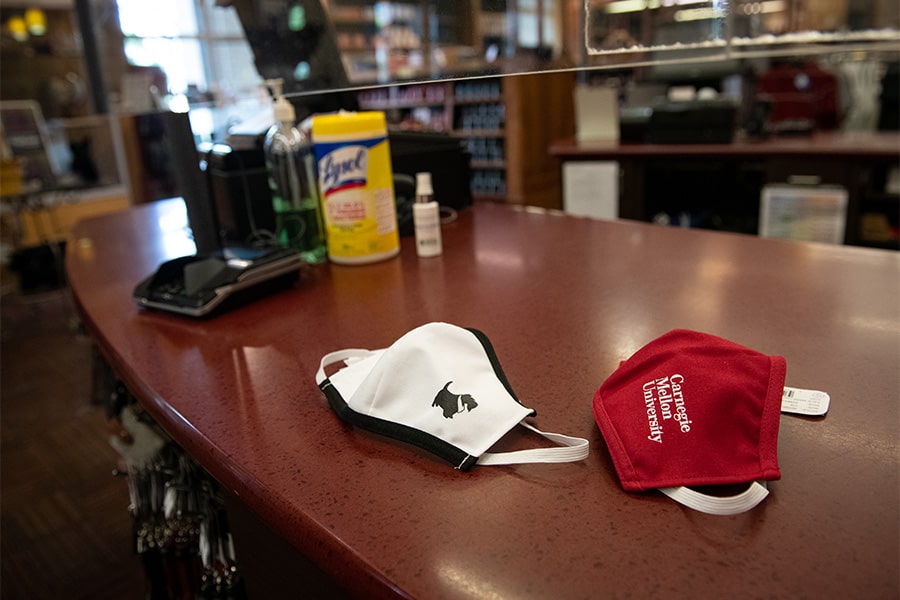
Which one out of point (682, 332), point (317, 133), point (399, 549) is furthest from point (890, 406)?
point (317, 133)

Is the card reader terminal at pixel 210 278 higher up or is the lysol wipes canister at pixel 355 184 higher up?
the lysol wipes canister at pixel 355 184

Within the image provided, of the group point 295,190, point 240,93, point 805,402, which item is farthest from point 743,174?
point 805,402

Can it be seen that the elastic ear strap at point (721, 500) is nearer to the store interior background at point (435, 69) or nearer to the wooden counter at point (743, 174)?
→ the store interior background at point (435, 69)

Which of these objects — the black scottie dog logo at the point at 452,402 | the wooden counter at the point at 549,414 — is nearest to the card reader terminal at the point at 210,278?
the wooden counter at the point at 549,414

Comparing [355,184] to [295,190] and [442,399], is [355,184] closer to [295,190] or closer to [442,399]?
[295,190]

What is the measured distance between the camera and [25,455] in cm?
248

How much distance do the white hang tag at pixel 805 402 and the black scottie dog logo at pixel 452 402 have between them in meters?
0.30

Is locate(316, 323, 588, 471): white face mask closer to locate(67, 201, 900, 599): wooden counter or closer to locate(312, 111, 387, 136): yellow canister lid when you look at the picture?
locate(67, 201, 900, 599): wooden counter

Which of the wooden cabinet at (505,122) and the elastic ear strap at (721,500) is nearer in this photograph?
the elastic ear strap at (721,500)

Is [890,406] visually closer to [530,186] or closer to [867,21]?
[867,21]

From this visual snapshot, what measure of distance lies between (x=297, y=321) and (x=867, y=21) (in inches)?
112

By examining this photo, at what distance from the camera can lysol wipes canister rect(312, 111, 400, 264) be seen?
1.12 metres

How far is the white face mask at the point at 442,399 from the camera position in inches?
22.5

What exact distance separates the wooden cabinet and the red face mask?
4.30m
